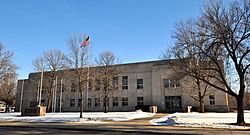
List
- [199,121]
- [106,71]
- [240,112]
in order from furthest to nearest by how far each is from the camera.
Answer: [106,71], [199,121], [240,112]

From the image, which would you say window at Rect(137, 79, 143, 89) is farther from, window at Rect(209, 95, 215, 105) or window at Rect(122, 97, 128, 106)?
window at Rect(209, 95, 215, 105)

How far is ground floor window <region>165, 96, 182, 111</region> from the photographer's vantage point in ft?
144

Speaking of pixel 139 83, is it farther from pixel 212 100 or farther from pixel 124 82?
pixel 212 100

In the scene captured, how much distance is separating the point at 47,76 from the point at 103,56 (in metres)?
14.6

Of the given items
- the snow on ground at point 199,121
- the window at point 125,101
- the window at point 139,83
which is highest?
the window at point 139,83

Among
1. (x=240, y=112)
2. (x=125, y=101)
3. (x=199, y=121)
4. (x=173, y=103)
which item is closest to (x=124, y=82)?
(x=125, y=101)

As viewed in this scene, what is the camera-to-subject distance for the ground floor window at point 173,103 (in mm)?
43906

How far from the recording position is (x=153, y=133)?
12.6 meters

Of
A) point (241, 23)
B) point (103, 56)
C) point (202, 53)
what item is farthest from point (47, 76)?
point (241, 23)

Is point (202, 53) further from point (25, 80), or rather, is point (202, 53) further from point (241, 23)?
point (25, 80)

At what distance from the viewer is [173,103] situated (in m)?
44.5

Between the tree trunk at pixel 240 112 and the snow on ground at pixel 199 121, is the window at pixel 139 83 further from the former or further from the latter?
the tree trunk at pixel 240 112

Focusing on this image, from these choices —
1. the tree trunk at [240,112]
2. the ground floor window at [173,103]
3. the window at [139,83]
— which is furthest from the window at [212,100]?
the tree trunk at [240,112]

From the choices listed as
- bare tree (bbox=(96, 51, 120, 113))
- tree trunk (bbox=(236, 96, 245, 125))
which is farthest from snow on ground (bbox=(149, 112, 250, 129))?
bare tree (bbox=(96, 51, 120, 113))
